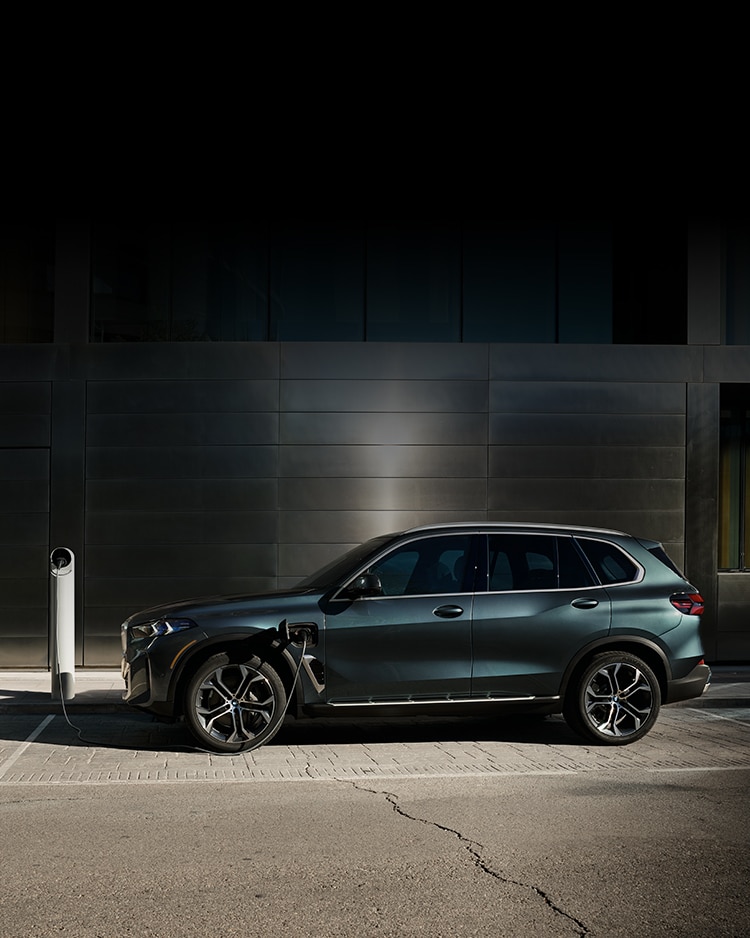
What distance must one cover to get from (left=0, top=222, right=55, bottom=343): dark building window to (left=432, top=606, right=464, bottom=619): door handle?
26.0 ft

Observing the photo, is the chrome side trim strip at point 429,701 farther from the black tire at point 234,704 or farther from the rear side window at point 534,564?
the rear side window at point 534,564

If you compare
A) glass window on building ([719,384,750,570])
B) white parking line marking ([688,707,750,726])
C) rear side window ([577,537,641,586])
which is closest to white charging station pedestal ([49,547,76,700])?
rear side window ([577,537,641,586])

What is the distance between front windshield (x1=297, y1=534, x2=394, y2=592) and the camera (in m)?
8.80

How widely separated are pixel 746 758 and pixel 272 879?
463 cm

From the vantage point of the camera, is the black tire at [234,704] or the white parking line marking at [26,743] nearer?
the white parking line marking at [26,743]

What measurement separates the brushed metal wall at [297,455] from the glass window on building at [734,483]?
2.19 feet

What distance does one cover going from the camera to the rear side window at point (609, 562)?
901 cm

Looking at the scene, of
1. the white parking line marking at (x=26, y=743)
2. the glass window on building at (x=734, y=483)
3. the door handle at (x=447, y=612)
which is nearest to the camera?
the white parking line marking at (x=26, y=743)

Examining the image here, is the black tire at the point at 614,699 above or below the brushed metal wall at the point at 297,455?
below

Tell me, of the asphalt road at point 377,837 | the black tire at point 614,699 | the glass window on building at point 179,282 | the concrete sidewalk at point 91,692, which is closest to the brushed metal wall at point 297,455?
the glass window on building at point 179,282

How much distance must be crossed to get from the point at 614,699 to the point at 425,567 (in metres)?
1.86

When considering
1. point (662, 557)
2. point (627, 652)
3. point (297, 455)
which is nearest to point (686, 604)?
point (662, 557)

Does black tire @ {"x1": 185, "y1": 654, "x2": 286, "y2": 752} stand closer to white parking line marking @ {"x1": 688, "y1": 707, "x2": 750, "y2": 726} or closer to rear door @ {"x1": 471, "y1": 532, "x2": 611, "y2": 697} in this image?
rear door @ {"x1": 471, "y1": 532, "x2": 611, "y2": 697}

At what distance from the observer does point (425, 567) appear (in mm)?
8867
